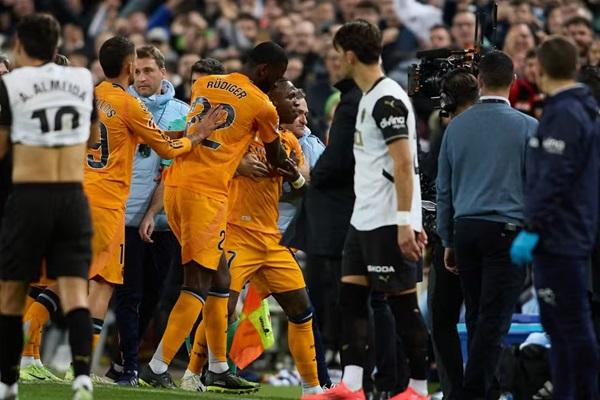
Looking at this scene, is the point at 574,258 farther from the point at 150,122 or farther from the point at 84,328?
the point at 150,122

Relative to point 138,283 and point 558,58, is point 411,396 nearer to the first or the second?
point 558,58

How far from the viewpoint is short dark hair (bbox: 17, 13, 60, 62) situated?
877 centimetres

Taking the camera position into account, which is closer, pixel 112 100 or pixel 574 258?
pixel 574 258

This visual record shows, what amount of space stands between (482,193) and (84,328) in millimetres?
2860

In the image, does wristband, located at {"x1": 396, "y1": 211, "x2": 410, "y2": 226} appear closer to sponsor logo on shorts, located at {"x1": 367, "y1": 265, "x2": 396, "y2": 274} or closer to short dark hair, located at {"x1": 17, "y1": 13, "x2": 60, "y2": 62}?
sponsor logo on shorts, located at {"x1": 367, "y1": 265, "x2": 396, "y2": 274}

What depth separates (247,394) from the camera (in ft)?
38.0

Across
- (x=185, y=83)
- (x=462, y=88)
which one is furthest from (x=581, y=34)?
(x=462, y=88)

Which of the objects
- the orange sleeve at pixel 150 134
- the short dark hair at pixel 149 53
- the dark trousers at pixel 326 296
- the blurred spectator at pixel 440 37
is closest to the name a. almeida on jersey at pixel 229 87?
the orange sleeve at pixel 150 134

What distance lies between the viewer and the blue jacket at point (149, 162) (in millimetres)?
12203

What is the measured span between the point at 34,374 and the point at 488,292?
365 centimetres

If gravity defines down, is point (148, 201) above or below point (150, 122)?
below

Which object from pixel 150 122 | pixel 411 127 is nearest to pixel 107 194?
pixel 150 122

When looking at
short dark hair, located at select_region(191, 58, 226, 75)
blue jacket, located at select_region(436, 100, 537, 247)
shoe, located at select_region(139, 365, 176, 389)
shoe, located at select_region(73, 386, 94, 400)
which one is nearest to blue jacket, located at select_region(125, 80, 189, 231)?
short dark hair, located at select_region(191, 58, 226, 75)

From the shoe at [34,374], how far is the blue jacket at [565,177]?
14.2 ft
